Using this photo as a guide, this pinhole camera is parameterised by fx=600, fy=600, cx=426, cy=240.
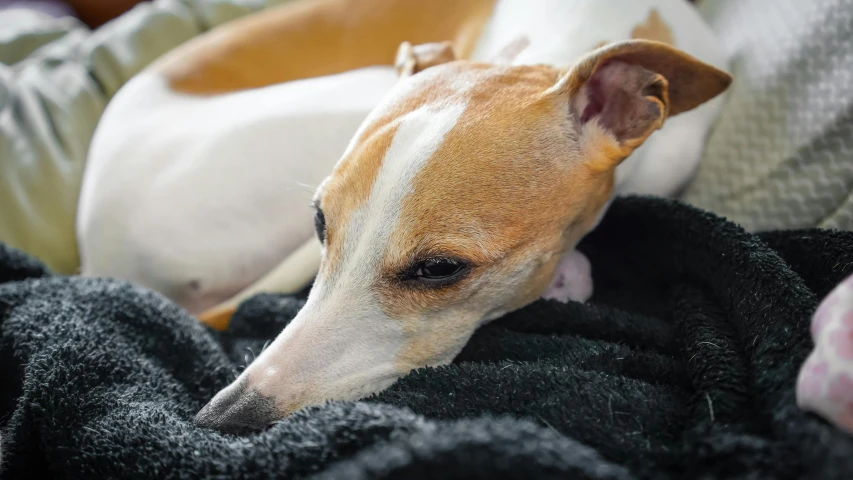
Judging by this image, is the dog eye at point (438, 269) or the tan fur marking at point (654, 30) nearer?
the dog eye at point (438, 269)

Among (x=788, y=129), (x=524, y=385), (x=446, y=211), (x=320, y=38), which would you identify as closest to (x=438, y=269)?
(x=446, y=211)

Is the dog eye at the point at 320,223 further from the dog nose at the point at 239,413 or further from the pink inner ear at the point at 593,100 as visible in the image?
the pink inner ear at the point at 593,100

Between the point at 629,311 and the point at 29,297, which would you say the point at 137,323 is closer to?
the point at 29,297

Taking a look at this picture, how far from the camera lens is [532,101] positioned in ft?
3.65

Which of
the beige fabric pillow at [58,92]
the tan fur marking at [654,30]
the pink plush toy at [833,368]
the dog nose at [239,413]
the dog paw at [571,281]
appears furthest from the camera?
the beige fabric pillow at [58,92]

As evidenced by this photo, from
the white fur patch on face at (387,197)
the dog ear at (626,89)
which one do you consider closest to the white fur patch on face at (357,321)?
the white fur patch on face at (387,197)

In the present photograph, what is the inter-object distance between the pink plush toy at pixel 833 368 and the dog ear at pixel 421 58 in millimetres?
935

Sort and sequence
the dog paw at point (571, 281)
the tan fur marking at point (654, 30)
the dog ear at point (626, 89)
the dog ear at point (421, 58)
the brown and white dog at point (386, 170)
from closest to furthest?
the brown and white dog at point (386, 170) < the dog ear at point (626, 89) < the dog paw at point (571, 281) < the dog ear at point (421, 58) < the tan fur marking at point (654, 30)

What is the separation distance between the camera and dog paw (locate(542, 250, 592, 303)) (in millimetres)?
1242

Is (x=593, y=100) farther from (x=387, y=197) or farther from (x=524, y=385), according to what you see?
(x=524, y=385)

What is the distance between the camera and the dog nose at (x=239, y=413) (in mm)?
891

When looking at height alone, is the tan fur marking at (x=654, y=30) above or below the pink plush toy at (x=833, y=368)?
above

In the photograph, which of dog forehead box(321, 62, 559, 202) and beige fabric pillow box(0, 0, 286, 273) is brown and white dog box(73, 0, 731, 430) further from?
beige fabric pillow box(0, 0, 286, 273)

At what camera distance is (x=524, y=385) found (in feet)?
2.88
